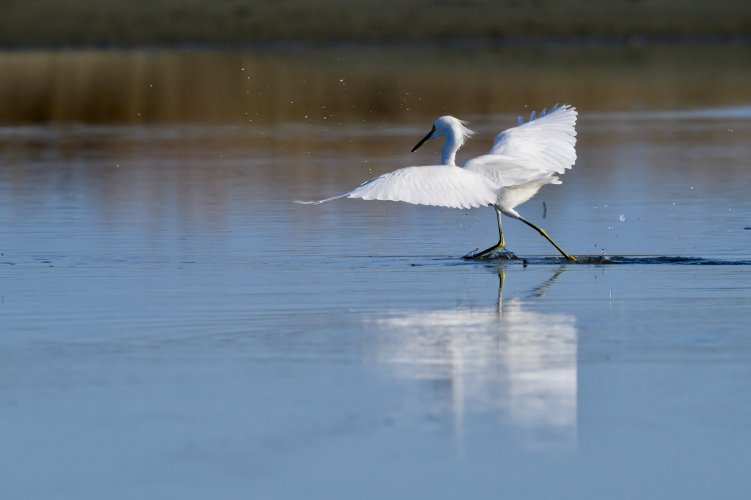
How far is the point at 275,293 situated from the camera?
1151 centimetres

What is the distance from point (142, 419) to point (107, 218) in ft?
29.0

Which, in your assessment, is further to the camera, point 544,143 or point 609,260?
point 544,143

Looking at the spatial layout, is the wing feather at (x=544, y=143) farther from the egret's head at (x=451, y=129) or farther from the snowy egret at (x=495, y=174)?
the egret's head at (x=451, y=129)

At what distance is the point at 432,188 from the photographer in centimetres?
1212

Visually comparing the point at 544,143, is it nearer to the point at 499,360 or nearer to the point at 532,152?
the point at 532,152

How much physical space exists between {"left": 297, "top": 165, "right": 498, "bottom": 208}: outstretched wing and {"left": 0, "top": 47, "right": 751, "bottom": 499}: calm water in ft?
1.86

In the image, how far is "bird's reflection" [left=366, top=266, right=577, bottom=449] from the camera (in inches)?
304

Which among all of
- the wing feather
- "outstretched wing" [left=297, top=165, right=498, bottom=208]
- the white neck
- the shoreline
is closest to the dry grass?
the shoreline

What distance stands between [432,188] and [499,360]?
3360 millimetres

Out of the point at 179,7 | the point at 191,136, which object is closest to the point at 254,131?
the point at 191,136

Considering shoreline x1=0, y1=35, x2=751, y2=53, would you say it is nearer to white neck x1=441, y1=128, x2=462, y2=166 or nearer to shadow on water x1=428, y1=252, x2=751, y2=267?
white neck x1=441, y1=128, x2=462, y2=166

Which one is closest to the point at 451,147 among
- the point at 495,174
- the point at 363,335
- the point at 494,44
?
the point at 495,174

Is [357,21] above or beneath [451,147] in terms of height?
above

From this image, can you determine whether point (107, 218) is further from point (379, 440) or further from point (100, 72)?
point (100, 72)
